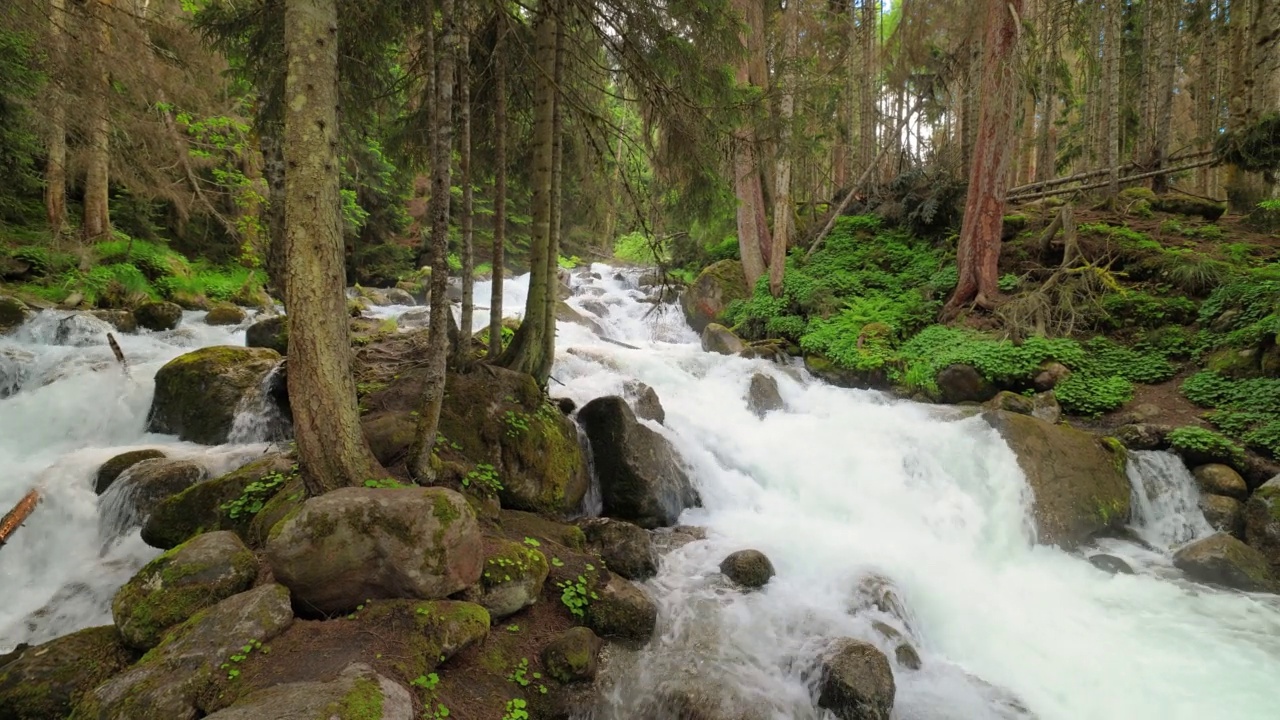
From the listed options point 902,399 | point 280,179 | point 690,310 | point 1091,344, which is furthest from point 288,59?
point 690,310

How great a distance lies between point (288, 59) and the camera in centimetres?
390

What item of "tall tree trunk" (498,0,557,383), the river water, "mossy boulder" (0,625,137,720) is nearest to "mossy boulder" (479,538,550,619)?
the river water

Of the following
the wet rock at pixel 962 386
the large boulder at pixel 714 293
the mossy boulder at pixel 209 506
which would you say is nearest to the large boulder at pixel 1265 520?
the wet rock at pixel 962 386

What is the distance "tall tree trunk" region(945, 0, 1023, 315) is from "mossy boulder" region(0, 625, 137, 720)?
540 inches

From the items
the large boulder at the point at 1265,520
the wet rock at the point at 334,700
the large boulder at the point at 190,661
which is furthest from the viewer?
the large boulder at the point at 1265,520

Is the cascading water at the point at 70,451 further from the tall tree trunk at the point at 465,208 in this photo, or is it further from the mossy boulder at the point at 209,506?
the tall tree trunk at the point at 465,208

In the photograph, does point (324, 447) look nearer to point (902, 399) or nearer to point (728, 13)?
point (728, 13)

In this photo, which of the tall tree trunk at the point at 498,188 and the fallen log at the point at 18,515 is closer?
the fallen log at the point at 18,515

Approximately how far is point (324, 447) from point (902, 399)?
1018cm

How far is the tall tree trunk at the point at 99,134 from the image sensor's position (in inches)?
303

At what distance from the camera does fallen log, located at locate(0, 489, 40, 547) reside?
17.5ft

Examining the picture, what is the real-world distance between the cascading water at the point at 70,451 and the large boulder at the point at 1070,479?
10.0m

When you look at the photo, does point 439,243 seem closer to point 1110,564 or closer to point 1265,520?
point 1110,564

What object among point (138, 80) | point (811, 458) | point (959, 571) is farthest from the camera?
point (811, 458)
